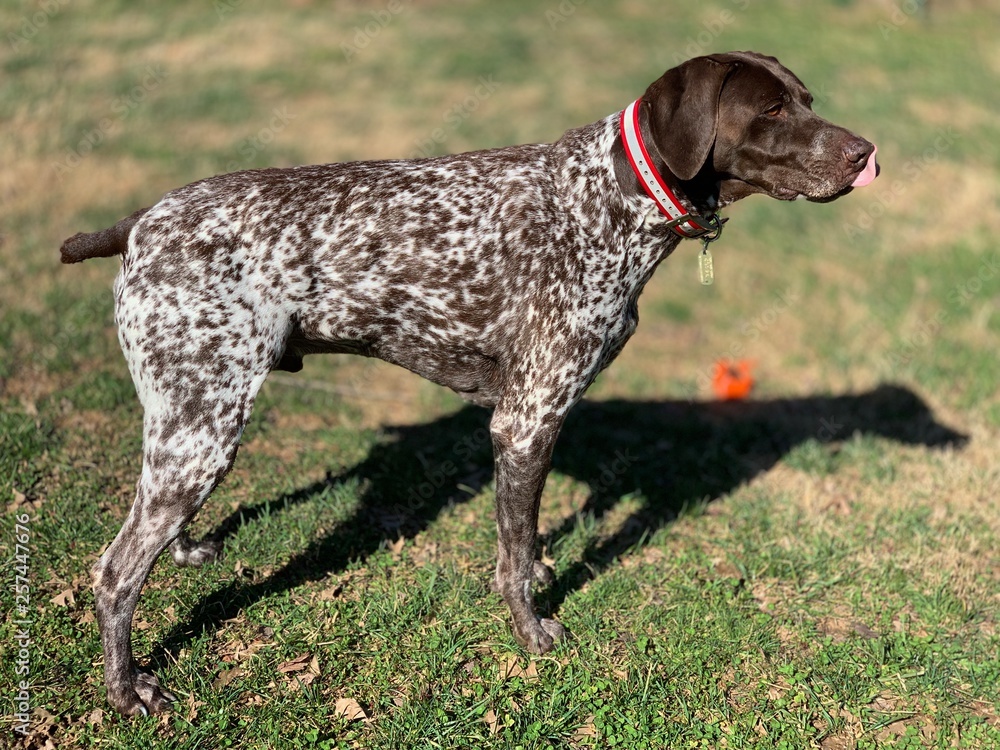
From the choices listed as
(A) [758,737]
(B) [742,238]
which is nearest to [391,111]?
(B) [742,238]

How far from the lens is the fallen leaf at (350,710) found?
393 cm

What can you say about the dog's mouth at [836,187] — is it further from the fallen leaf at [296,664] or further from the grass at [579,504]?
the fallen leaf at [296,664]

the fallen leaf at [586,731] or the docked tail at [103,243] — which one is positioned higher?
the docked tail at [103,243]

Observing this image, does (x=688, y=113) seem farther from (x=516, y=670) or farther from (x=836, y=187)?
(x=516, y=670)

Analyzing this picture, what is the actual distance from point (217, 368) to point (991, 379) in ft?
21.4

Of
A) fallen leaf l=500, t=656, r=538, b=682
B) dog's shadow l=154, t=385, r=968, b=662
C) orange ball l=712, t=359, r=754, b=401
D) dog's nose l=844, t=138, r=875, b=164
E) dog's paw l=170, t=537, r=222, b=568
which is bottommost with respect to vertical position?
orange ball l=712, t=359, r=754, b=401

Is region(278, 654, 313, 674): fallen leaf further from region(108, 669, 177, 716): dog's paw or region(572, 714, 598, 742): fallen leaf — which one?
region(572, 714, 598, 742): fallen leaf

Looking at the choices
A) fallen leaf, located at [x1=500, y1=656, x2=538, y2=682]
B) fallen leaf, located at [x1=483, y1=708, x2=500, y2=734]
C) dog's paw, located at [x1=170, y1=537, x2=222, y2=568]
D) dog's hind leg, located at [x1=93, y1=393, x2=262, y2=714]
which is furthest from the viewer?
dog's paw, located at [x1=170, y1=537, x2=222, y2=568]

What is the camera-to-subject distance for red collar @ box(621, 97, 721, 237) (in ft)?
13.1

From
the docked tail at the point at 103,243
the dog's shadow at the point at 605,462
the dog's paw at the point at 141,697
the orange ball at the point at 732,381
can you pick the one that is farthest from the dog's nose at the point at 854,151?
the orange ball at the point at 732,381

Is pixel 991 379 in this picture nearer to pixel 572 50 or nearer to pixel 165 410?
pixel 165 410

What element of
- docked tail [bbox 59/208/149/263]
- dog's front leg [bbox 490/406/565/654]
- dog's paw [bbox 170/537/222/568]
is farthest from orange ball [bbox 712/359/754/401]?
docked tail [bbox 59/208/149/263]

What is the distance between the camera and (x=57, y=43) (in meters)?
13.5

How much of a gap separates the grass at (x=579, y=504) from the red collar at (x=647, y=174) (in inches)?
76.9
